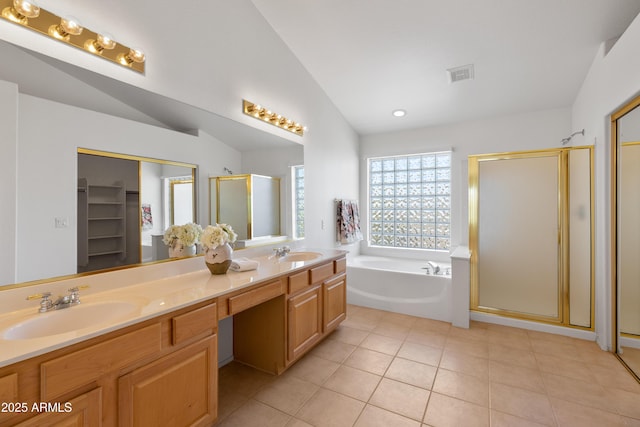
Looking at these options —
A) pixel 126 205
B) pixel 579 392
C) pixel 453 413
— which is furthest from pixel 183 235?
pixel 579 392

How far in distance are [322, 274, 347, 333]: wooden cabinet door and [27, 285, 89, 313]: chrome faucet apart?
1692 millimetres

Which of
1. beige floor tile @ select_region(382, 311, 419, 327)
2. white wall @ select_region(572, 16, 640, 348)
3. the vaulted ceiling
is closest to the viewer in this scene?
the vaulted ceiling

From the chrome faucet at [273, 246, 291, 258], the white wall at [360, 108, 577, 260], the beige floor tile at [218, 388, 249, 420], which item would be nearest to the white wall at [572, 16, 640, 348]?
the white wall at [360, 108, 577, 260]

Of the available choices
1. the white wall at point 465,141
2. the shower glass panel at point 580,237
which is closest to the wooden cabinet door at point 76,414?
the shower glass panel at point 580,237

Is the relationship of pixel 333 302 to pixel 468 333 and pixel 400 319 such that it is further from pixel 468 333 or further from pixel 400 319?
pixel 468 333

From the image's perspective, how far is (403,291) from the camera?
332cm

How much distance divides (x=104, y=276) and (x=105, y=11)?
1396 mm

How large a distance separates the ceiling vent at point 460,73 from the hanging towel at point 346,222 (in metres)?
1.86

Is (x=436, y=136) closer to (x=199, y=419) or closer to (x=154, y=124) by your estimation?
(x=154, y=124)

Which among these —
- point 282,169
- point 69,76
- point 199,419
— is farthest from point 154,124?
point 199,419

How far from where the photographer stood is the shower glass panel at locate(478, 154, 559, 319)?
2832mm

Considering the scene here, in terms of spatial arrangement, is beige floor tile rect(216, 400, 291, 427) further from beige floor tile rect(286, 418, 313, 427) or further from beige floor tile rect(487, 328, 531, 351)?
beige floor tile rect(487, 328, 531, 351)

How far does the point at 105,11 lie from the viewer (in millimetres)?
1514

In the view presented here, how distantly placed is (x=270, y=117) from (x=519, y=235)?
2.75 metres
